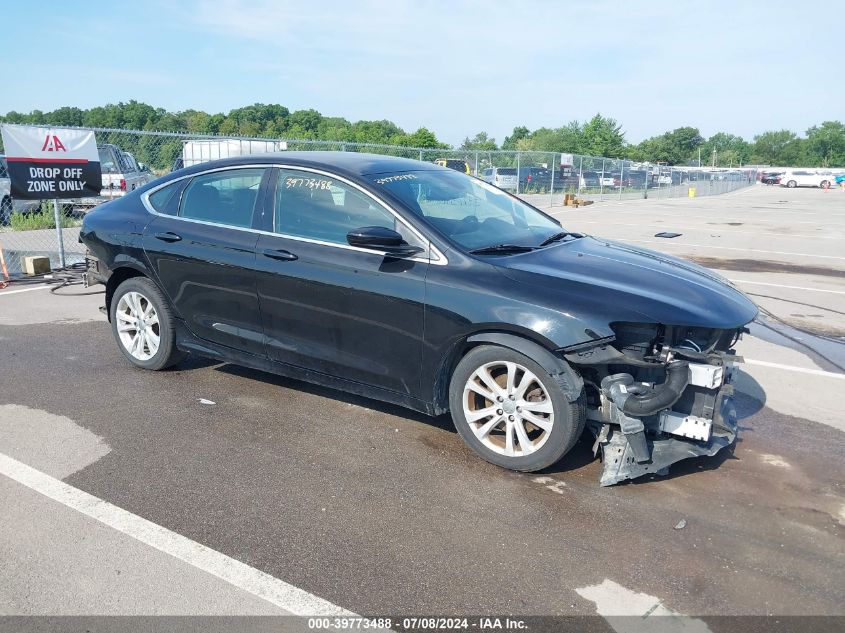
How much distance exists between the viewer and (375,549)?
10.6 feet

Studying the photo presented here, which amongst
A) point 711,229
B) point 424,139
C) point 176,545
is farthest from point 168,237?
point 424,139

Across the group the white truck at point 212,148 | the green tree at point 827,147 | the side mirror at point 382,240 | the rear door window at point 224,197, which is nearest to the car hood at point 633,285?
the side mirror at point 382,240

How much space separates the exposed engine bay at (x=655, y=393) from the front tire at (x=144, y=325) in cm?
324

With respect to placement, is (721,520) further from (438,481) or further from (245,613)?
(245,613)

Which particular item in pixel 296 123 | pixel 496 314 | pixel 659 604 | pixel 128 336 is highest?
pixel 296 123

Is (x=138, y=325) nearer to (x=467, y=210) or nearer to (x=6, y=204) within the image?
(x=467, y=210)

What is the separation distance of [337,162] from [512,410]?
2.07 m

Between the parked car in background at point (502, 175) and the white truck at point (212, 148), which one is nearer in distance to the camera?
the white truck at point (212, 148)

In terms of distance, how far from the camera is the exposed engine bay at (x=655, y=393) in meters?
3.68

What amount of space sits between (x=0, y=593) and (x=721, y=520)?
3290mm

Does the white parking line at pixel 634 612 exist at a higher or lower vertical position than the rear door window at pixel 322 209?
lower

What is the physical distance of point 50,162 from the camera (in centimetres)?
927

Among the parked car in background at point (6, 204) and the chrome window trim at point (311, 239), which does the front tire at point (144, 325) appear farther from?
the parked car in background at point (6, 204)

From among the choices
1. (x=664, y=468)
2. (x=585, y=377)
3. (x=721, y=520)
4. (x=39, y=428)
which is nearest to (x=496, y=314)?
(x=585, y=377)
